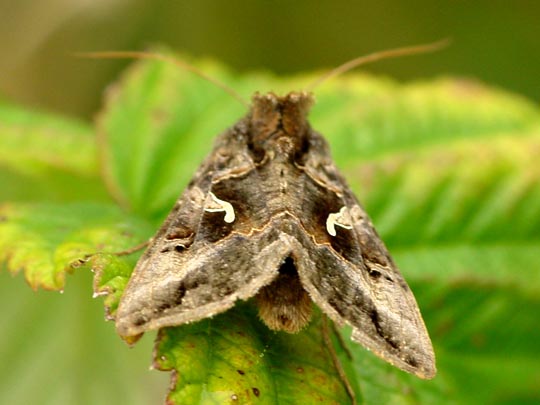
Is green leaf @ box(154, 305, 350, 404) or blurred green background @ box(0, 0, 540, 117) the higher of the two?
blurred green background @ box(0, 0, 540, 117)

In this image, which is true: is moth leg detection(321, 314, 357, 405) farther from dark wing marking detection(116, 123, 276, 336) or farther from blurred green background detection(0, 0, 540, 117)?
blurred green background detection(0, 0, 540, 117)

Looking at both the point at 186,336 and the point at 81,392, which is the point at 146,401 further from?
the point at 186,336

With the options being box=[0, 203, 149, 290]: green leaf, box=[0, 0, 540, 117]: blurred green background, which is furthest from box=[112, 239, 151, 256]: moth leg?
box=[0, 0, 540, 117]: blurred green background

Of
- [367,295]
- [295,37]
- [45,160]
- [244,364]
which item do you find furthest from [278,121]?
[295,37]

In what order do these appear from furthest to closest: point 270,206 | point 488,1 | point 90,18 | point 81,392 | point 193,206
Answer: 1. point 488,1
2. point 90,18
3. point 81,392
4. point 193,206
5. point 270,206

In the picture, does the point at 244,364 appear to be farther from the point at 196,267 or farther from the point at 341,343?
the point at 341,343

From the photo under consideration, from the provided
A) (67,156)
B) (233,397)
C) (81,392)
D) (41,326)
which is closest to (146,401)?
(81,392)

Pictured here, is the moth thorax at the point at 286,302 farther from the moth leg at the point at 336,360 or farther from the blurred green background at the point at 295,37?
the blurred green background at the point at 295,37

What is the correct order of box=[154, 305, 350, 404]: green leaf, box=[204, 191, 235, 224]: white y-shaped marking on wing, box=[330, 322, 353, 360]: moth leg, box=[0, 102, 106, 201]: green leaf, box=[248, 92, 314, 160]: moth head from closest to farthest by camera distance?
box=[154, 305, 350, 404]: green leaf → box=[204, 191, 235, 224]: white y-shaped marking on wing → box=[330, 322, 353, 360]: moth leg → box=[248, 92, 314, 160]: moth head → box=[0, 102, 106, 201]: green leaf
